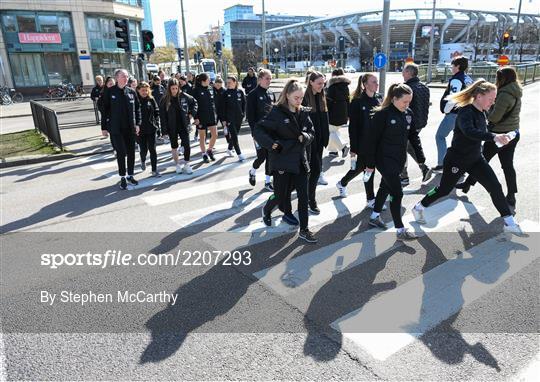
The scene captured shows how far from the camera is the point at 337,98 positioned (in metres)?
8.04

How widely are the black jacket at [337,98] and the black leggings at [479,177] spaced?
3.02 meters

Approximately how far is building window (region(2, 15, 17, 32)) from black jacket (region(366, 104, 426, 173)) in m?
42.6

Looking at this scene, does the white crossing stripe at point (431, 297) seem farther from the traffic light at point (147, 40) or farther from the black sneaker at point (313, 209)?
the traffic light at point (147, 40)

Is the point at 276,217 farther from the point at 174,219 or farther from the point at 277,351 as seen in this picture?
the point at 277,351

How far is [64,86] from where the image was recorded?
3662 cm

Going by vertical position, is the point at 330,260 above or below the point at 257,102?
below

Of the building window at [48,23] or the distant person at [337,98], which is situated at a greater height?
the building window at [48,23]

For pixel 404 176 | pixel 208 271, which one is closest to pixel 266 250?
pixel 208 271

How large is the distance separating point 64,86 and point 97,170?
31737mm

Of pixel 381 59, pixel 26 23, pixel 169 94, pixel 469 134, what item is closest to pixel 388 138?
pixel 469 134

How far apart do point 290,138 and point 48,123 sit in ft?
33.9

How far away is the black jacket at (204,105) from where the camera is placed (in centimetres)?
945

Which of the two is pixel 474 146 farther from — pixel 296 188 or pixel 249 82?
pixel 249 82

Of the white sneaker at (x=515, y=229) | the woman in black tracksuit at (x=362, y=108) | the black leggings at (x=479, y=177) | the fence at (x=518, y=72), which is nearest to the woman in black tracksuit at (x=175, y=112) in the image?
the woman in black tracksuit at (x=362, y=108)
